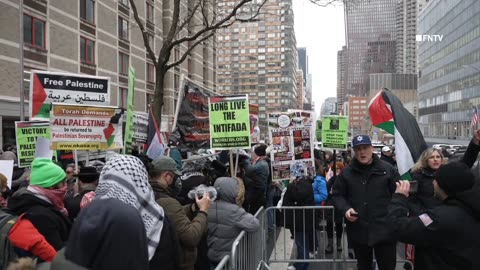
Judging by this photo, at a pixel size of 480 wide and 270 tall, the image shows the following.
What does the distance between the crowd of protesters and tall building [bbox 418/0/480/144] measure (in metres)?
74.2

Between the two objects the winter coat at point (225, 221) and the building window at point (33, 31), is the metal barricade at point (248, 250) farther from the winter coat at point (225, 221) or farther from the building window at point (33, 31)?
the building window at point (33, 31)

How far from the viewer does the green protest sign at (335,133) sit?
1167 cm

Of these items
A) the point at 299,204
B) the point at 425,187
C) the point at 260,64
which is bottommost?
the point at 299,204

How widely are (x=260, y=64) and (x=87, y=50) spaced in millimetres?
126998

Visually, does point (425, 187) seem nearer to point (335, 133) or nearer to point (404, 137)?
point (404, 137)

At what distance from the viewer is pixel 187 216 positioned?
4199mm

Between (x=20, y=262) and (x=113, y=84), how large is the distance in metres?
35.1

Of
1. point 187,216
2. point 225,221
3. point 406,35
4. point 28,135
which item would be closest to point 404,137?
point 225,221

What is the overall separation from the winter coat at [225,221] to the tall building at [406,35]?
593 ft

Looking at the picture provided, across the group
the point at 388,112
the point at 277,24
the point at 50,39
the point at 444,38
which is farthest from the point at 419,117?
the point at 388,112

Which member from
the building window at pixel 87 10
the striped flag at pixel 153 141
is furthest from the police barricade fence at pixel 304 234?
the building window at pixel 87 10

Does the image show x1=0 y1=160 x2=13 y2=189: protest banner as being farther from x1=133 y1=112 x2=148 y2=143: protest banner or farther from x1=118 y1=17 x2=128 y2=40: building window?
x1=118 y1=17 x2=128 y2=40: building window

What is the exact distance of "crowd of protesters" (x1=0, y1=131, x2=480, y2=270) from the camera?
7.35 ft

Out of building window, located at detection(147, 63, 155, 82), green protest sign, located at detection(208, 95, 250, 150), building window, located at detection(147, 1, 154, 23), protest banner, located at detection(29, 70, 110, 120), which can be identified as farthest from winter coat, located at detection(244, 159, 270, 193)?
building window, located at detection(147, 1, 154, 23)
